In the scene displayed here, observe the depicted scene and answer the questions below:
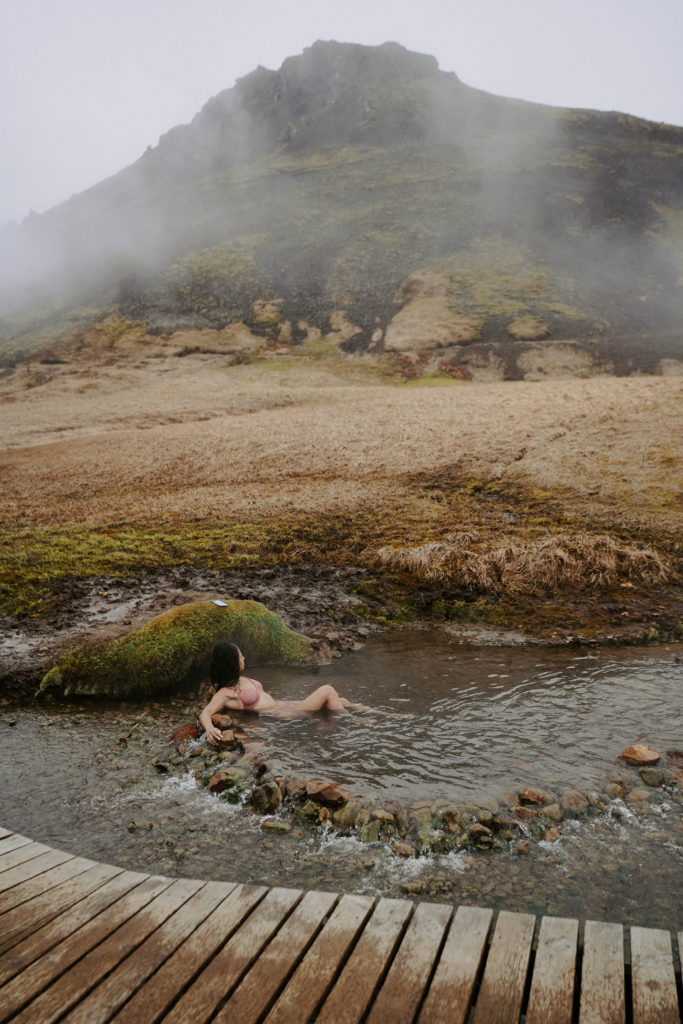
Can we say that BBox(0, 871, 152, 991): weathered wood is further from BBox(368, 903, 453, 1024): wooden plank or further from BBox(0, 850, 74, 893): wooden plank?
BBox(368, 903, 453, 1024): wooden plank

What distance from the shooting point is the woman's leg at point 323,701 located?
8.77 meters

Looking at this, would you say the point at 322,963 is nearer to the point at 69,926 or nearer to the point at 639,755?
the point at 69,926

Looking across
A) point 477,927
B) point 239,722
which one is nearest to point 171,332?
point 239,722

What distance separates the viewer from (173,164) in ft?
423

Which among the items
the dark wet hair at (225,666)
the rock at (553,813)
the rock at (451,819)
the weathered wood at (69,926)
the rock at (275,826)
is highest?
the weathered wood at (69,926)

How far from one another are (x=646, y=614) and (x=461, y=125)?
126m

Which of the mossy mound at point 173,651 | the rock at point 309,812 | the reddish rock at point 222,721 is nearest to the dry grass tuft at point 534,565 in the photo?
the mossy mound at point 173,651

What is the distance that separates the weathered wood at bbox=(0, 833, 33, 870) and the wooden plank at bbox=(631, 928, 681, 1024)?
17.2 ft

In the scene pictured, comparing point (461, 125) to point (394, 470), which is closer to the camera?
point (394, 470)

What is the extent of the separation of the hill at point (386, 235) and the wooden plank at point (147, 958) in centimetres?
5151

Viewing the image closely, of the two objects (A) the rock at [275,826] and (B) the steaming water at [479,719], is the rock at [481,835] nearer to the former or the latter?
(B) the steaming water at [479,719]

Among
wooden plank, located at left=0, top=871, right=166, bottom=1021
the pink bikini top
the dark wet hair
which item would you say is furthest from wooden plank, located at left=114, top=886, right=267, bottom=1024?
the dark wet hair

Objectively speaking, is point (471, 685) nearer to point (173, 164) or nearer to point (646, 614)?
point (646, 614)

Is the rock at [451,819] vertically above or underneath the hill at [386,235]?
underneath
